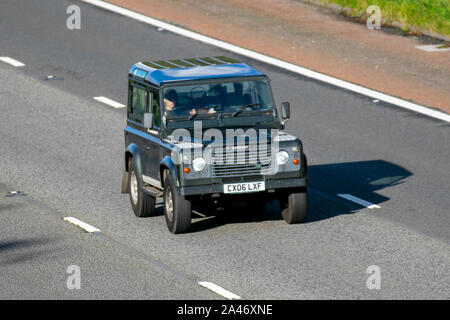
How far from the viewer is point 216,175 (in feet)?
A: 51.8

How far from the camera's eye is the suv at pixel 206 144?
1578 centimetres

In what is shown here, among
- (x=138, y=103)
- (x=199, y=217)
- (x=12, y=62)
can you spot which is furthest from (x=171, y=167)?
(x=12, y=62)

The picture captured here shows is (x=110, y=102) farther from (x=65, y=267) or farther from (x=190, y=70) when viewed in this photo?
(x=65, y=267)

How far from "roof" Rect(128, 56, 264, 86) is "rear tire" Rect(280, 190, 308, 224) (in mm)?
1962

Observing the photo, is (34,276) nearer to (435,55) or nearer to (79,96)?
(79,96)

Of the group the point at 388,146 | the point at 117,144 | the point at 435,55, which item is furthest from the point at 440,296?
the point at 435,55

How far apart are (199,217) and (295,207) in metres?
1.58

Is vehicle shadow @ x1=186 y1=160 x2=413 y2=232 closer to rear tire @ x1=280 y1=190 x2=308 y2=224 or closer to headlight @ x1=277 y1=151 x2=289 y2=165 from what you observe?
rear tire @ x1=280 y1=190 x2=308 y2=224

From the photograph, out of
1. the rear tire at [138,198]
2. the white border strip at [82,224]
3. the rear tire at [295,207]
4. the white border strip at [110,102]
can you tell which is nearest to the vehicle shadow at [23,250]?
the white border strip at [82,224]

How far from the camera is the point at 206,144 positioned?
625 inches

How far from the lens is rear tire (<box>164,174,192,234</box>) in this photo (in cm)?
1578

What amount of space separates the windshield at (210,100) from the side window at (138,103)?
653 millimetres

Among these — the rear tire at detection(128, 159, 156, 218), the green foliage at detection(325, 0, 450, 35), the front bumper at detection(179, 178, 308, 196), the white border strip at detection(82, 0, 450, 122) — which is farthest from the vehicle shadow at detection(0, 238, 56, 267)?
the green foliage at detection(325, 0, 450, 35)

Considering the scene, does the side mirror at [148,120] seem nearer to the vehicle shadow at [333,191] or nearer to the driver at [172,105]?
the driver at [172,105]
